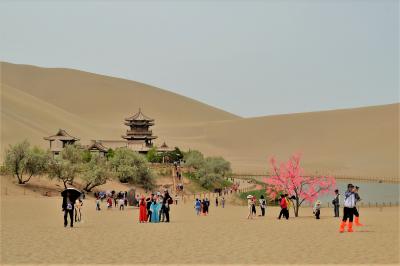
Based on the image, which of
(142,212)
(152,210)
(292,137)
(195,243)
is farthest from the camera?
(292,137)

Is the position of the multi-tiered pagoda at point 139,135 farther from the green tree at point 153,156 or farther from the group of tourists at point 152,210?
the group of tourists at point 152,210

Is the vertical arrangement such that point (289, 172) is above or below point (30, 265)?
above

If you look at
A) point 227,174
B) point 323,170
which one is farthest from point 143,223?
point 323,170

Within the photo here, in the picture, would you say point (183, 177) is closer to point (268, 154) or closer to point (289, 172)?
point (289, 172)

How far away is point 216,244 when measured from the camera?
21.3 meters

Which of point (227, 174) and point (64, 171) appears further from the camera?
point (227, 174)

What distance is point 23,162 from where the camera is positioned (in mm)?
60719

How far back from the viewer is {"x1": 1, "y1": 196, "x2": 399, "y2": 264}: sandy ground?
1778 cm

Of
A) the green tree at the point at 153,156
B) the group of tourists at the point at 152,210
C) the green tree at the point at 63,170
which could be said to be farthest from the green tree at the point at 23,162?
the green tree at the point at 153,156

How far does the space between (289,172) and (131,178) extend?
33.8 metres

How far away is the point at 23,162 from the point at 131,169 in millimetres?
15400

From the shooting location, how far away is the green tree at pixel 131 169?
73.6m

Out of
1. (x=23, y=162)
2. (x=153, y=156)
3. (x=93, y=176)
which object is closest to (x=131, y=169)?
(x=93, y=176)

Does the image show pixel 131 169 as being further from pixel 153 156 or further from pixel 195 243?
pixel 195 243
